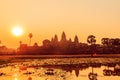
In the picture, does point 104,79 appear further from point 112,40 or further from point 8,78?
point 112,40

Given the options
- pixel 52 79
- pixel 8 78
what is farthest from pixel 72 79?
pixel 8 78

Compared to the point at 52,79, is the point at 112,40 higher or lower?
higher

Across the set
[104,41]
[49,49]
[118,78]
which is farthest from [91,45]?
[118,78]

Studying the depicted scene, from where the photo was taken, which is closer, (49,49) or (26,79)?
(26,79)

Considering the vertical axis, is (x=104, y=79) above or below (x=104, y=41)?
below

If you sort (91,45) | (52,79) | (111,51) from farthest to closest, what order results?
(91,45)
(111,51)
(52,79)

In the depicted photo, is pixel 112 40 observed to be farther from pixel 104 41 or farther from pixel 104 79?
pixel 104 79

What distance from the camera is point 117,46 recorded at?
19062 cm

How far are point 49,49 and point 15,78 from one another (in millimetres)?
141879

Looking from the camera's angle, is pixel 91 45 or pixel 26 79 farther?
pixel 91 45

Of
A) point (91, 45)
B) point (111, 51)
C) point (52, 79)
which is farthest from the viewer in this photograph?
point (91, 45)

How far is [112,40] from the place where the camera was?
650 ft

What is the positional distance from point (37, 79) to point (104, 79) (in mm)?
7595

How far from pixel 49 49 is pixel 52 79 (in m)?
144
